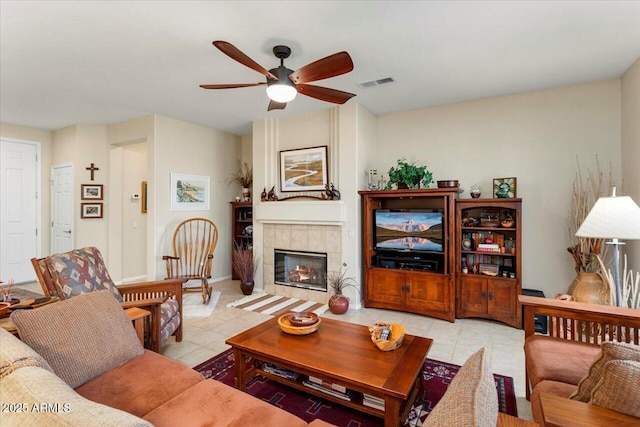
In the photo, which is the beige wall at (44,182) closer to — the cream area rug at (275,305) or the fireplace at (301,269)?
the cream area rug at (275,305)

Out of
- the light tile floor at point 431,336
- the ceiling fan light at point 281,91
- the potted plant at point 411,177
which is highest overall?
the ceiling fan light at point 281,91

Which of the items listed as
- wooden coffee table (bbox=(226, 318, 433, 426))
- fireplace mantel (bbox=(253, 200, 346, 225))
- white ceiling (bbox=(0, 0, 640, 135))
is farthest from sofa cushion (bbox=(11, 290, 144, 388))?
fireplace mantel (bbox=(253, 200, 346, 225))

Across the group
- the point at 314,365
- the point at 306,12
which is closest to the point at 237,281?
the point at 314,365

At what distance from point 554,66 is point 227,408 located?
4.04 m

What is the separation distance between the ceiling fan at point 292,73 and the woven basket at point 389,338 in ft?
6.15

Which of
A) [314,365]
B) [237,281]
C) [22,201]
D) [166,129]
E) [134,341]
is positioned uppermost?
[166,129]

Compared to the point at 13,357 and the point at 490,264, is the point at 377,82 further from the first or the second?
the point at 13,357

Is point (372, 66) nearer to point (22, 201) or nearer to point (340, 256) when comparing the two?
point (340, 256)

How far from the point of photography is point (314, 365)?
1.83 metres

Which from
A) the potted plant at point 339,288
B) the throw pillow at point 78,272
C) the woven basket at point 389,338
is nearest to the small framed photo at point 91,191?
the throw pillow at point 78,272

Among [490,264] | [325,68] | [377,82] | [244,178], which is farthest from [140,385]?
[244,178]

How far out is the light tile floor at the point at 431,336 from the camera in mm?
2742

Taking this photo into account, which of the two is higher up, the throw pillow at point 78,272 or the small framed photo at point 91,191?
the small framed photo at point 91,191

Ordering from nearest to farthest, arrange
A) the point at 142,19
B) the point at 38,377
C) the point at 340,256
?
the point at 38,377
the point at 142,19
the point at 340,256
